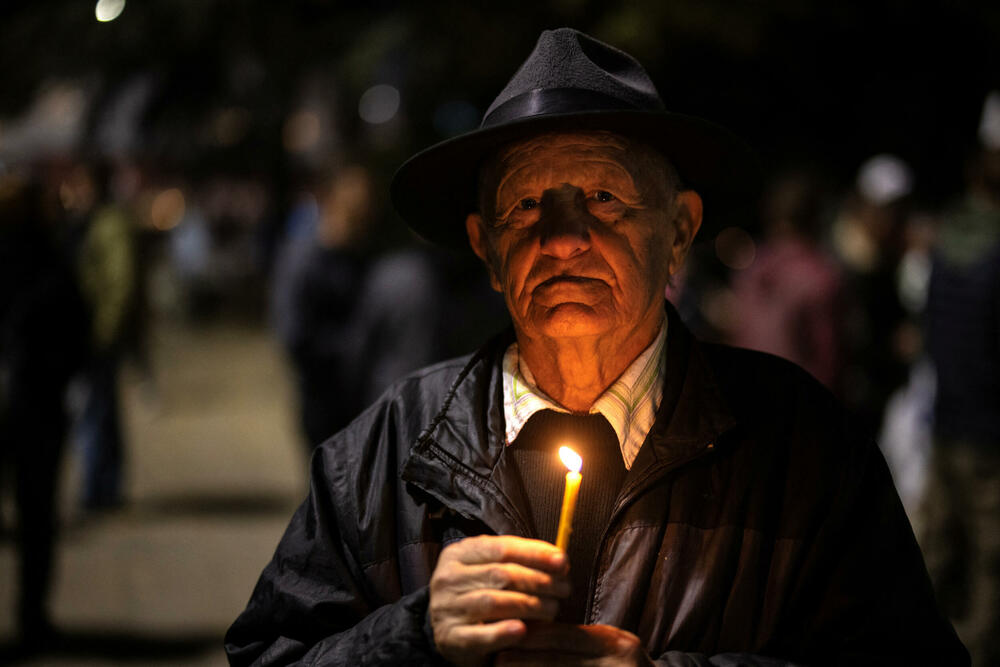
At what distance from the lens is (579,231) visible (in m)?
1.98

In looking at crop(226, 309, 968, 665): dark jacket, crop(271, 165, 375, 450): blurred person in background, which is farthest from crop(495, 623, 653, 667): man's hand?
crop(271, 165, 375, 450): blurred person in background

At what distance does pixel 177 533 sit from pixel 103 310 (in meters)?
1.74

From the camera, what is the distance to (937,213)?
7.55 meters

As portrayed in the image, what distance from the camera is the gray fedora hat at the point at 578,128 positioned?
1.95 m

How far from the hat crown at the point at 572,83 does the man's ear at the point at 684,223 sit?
23 cm

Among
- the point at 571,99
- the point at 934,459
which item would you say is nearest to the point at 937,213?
the point at 934,459

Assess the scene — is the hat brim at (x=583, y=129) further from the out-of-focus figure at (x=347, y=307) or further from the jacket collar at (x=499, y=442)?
the out-of-focus figure at (x=347, y=307)

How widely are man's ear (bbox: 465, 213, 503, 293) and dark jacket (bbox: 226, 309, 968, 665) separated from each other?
279mm

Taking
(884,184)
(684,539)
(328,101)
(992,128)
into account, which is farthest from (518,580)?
(884,184)

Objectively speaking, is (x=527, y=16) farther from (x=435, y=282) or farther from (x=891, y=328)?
(x=891, y=328)

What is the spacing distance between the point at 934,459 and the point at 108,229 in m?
5.83

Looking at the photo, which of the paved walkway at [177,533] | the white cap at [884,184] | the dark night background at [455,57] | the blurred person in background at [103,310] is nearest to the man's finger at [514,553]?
the dark night background at [455,57]

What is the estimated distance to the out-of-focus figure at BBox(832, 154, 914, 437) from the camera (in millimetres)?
6699

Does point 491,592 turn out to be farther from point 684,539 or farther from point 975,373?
point 975,373
